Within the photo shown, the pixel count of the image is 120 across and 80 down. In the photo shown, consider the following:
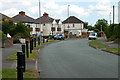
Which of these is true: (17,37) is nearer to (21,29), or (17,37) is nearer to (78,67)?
(21,29)

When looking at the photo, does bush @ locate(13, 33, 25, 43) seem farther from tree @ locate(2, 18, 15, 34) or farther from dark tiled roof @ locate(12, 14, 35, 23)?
dark tiled roof @ locate(12, 14, 35, 23)

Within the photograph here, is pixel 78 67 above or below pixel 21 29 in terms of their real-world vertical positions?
below

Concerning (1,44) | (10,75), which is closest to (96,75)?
(10,75)

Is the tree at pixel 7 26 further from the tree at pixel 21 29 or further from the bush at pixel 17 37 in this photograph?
the bush at pixel 17 37

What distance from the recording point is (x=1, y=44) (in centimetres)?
2570

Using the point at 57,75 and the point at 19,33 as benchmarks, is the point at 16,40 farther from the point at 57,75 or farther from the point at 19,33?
the point at 57,75

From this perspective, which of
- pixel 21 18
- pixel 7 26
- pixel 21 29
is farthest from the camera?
pixel 21 18

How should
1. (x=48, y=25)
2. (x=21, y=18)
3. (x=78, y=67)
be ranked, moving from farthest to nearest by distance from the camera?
(x=48, y=25) → (x=21, y=18) → (x=78, y=67)

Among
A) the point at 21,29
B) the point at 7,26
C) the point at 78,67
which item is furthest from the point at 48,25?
the point at 78,67

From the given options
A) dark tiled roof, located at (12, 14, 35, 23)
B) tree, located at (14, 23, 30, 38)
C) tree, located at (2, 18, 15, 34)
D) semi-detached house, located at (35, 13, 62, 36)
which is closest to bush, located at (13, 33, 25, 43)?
tree, located at (14, 23, 30, 38)

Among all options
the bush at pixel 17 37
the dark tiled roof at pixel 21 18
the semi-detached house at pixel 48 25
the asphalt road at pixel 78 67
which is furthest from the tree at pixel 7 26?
the semi-detached house at pixel 48 25

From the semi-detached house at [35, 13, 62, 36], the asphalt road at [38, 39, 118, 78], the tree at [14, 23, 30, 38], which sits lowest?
the asphalt road at [38, 39, 118, 78]

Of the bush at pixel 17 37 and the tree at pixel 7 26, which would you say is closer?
the bush at pixel 17 37

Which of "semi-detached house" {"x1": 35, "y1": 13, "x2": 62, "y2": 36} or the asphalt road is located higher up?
"semi-detached house" {"x1": 35, "y1": 13, "x2": 62, "y2": 36}
